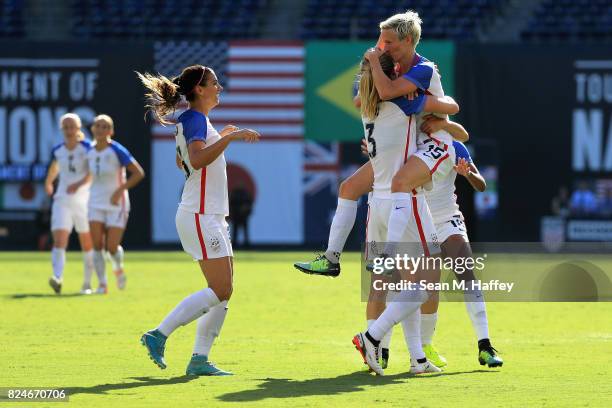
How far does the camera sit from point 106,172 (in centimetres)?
1662

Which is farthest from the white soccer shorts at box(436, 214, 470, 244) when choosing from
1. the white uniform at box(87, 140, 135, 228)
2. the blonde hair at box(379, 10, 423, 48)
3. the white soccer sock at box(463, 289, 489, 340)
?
the white uniform at box(87, 140, 135, 228)

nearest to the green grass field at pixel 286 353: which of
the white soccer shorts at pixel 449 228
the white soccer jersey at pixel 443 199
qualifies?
the white soccer shorts at pixel 449 228

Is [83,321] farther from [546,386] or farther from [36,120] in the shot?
[36,120]

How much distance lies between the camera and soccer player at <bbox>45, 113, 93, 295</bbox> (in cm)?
1692

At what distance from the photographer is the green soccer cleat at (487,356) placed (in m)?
9.54

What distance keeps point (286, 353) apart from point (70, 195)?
720cm

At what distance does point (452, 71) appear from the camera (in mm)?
30188

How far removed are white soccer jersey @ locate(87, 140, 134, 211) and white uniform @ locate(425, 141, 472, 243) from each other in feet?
23.9

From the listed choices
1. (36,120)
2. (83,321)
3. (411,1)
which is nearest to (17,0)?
(36,120)

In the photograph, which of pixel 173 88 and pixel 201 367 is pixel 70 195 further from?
pixel 201 367

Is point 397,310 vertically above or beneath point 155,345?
above

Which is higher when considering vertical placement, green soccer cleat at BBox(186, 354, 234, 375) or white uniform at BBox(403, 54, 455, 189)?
white uniform at BBox(403, 54, 455, 189)

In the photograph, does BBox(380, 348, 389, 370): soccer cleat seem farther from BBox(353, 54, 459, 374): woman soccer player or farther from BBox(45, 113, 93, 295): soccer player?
BBox(45, 113, 93, 295): soccer player

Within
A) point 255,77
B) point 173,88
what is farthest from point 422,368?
point 255,77
